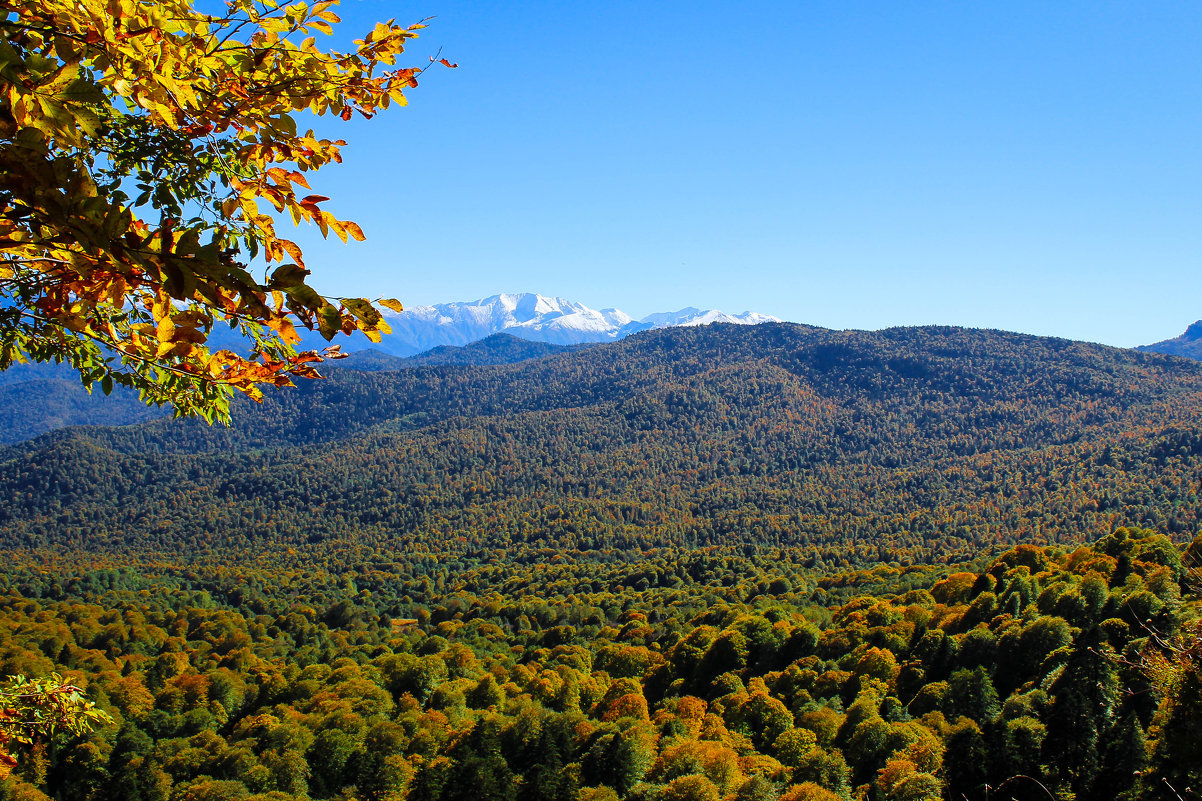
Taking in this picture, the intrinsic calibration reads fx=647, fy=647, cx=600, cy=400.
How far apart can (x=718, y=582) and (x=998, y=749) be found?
7684cm

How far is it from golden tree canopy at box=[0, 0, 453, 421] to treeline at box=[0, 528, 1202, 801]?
11.2 metres

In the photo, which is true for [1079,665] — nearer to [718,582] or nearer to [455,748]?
[455,748]

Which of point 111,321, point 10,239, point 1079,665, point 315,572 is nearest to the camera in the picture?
point 10,239

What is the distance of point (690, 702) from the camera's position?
41719 millimetres

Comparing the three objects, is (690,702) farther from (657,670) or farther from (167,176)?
(167,176)

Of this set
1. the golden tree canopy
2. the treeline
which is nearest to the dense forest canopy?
the treeline

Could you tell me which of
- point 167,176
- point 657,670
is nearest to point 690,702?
point 657,670

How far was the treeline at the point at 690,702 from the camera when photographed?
24250 millimetres

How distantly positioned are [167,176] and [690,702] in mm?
44323

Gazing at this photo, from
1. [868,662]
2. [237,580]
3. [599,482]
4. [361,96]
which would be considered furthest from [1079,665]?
[599,482]

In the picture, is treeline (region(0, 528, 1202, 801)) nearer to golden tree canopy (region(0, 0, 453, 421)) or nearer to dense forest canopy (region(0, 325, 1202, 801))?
dense forest canopy (region(0, 325, 1202, 801))

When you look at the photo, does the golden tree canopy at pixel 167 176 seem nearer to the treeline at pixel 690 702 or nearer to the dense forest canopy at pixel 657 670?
the dense forest canopy at pixel 657 670

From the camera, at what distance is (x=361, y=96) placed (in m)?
3.24

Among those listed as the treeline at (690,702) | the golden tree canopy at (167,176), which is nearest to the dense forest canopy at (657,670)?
the treeline at (690,702)
